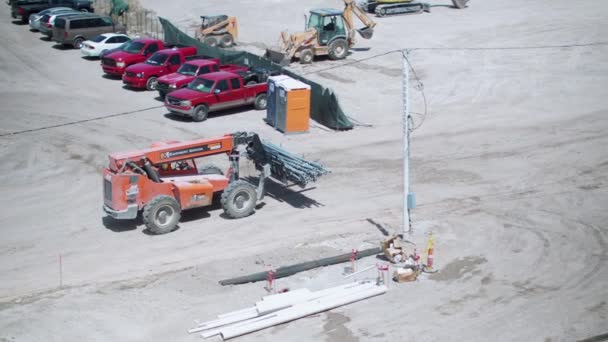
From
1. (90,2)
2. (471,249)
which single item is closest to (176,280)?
(471,249)

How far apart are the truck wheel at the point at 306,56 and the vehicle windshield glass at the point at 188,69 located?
6.35 meters

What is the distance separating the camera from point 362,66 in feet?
121

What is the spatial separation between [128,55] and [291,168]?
17419 mm

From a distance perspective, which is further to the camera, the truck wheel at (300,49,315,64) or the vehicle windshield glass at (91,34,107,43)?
the vehicle windshield glass at (91,34,107,43)

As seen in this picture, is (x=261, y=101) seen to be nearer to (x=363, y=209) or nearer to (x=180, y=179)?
(x=180, y=179)

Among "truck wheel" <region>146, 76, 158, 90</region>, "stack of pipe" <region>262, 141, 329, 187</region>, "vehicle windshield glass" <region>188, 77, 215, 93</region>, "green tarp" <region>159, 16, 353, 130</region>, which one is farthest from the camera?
"truck wheel" <region>146, 76, 158, 90</region>

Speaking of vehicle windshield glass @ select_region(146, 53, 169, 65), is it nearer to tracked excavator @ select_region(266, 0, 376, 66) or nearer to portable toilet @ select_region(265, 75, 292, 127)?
tracked excavator @ select_region(266, 0, 376, 66)

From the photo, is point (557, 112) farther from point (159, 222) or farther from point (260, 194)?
point (159, 222)

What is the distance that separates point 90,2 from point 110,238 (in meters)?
32.4

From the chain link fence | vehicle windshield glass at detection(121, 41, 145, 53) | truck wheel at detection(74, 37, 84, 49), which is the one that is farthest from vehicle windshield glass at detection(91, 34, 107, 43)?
the chain link fence

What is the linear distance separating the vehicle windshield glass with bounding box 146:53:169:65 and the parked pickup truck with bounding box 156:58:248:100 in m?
1.93

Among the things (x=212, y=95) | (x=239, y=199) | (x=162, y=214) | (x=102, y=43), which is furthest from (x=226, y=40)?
(x=162, y=214)

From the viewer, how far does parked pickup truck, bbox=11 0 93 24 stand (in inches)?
1855

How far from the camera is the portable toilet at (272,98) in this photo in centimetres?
2886
